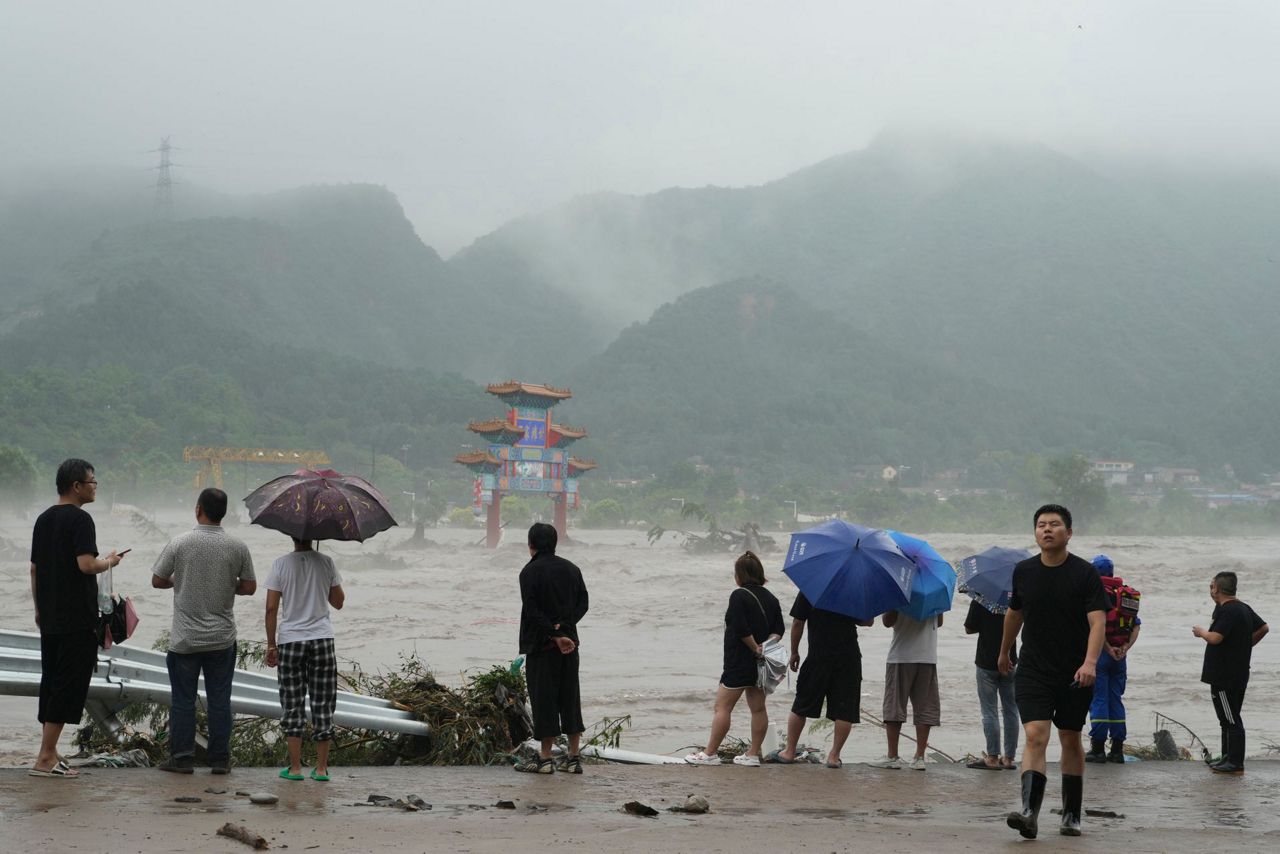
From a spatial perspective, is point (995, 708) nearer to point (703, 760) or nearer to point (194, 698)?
point (703, 760)

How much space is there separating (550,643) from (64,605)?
8.85ft

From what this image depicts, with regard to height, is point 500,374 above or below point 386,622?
above

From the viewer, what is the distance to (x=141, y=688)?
25.4 ft

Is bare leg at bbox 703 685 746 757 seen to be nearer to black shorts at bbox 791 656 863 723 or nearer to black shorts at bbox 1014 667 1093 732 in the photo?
black shorts at bbox 791 656 863 723

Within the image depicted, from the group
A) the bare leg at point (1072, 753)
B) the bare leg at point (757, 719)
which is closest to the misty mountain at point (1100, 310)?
the bare leg at point (757, 719)

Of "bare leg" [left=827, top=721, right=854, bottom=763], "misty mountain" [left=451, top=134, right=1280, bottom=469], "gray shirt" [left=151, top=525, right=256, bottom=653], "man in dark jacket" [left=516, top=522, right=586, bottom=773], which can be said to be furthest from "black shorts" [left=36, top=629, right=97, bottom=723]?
"misty mountain" [left=451, top=134, right=1280, bottom=469]

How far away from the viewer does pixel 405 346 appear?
167375mm

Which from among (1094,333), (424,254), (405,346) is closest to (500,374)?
(405,346)

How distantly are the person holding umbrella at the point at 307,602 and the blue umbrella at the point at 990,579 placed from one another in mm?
3854

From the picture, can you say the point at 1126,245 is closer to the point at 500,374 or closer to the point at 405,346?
the point at 500,374

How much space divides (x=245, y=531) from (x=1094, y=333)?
135 m

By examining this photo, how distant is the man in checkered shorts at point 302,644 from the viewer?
704cm

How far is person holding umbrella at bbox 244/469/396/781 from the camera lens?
7000 millimetres

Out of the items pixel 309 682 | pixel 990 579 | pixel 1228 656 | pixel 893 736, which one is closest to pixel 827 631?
pixel 893 736
